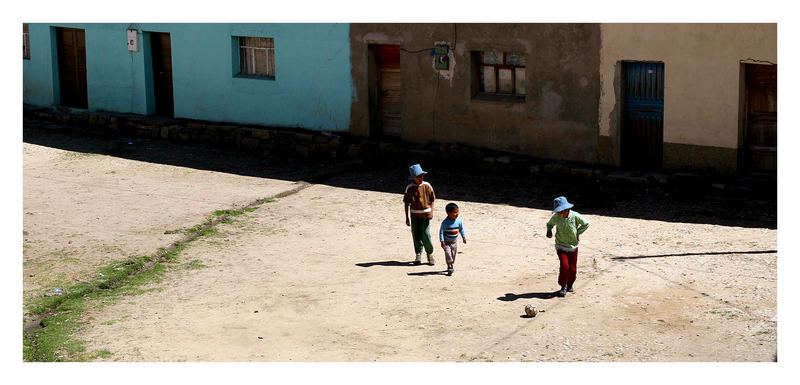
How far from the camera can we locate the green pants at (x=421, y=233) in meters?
12.8

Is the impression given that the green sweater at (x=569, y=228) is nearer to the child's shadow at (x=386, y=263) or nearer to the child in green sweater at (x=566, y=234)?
the child in green sweater at (x=566, y=234)

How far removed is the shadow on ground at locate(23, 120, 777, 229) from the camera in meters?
15.1

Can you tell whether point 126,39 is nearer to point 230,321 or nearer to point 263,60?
point 263,60

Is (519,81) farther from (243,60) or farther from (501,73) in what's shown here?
(243,60)

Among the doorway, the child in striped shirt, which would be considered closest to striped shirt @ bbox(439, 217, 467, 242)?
the child in striped shirt

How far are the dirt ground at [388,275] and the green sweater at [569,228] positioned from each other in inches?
24.2

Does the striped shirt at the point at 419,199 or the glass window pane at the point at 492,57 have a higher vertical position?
the glass window pane at the point at 492,57

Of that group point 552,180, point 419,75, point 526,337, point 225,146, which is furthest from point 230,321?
point 225,146

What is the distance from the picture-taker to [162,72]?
22.9 m

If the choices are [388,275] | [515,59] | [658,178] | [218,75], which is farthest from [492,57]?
[388,275]

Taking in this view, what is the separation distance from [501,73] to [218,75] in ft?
20.7

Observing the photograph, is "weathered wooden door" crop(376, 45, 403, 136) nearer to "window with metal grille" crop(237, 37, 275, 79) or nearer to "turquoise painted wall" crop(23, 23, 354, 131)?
"turquoise painted wall" crop(23, 23, 354, 131)

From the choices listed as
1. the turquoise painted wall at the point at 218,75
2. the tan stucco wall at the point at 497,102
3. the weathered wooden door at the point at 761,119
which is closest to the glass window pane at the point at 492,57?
the tan stucco wall at the point at 497,102

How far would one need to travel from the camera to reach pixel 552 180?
17.2m
